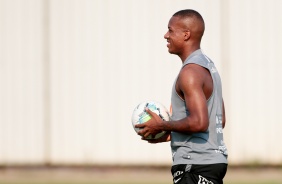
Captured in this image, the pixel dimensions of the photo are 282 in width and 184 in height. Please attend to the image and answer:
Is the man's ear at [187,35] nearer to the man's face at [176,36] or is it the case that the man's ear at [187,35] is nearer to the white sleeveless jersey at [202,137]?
the man's face at [176,36]

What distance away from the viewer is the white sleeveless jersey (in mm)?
7594

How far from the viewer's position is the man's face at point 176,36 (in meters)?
7.94

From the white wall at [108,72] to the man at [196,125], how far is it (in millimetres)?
9429

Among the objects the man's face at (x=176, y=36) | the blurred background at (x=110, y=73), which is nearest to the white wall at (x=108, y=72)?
the blurred background at (x=110, y=73)

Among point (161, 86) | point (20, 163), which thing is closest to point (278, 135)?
point (161, 86)

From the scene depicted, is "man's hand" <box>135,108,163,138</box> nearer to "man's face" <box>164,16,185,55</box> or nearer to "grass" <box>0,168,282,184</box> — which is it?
"man's face" <box>164,16,185,55</box>

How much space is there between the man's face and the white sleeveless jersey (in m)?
0.21

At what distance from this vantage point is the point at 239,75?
1722 centimetres

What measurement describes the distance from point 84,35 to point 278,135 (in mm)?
4243

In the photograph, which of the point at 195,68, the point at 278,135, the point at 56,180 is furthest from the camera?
the point at 278,135

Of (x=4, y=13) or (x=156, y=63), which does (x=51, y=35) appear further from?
(x=156, y=63)

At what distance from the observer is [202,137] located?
7598 mm

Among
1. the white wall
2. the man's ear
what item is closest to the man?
the man's ear

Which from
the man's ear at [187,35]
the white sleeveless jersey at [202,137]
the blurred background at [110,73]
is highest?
the blurred background at [110,73]
